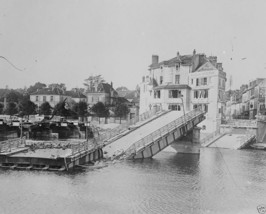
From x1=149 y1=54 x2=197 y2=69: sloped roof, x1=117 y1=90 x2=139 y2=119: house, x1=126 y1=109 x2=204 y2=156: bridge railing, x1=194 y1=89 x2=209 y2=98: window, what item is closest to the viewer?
x1=126 y1=109 x2=204 y2=156: bridge railing

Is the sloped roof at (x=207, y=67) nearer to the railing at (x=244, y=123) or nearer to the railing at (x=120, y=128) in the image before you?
the railing at (x=244, y=123)

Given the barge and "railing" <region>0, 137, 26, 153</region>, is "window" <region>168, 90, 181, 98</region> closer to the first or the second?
the barge

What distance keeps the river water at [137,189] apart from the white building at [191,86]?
29.4 meters

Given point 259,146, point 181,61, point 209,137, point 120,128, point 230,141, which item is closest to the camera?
point 120,128

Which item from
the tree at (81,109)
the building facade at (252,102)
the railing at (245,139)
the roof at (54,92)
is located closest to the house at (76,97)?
the roof at (54,92)

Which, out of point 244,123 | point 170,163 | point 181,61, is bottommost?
point 170,163

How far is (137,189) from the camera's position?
84.3 ft

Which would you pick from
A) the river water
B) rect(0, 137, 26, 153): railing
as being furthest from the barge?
the river water

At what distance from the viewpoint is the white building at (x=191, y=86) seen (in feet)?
215

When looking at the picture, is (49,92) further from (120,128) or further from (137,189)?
(137,189)

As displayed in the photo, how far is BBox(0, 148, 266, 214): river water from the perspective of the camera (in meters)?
21.1

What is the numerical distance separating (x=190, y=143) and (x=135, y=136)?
9020 mm

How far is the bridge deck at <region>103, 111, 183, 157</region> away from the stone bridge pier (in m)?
3.19

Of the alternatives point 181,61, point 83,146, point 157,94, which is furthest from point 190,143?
point 181,61
